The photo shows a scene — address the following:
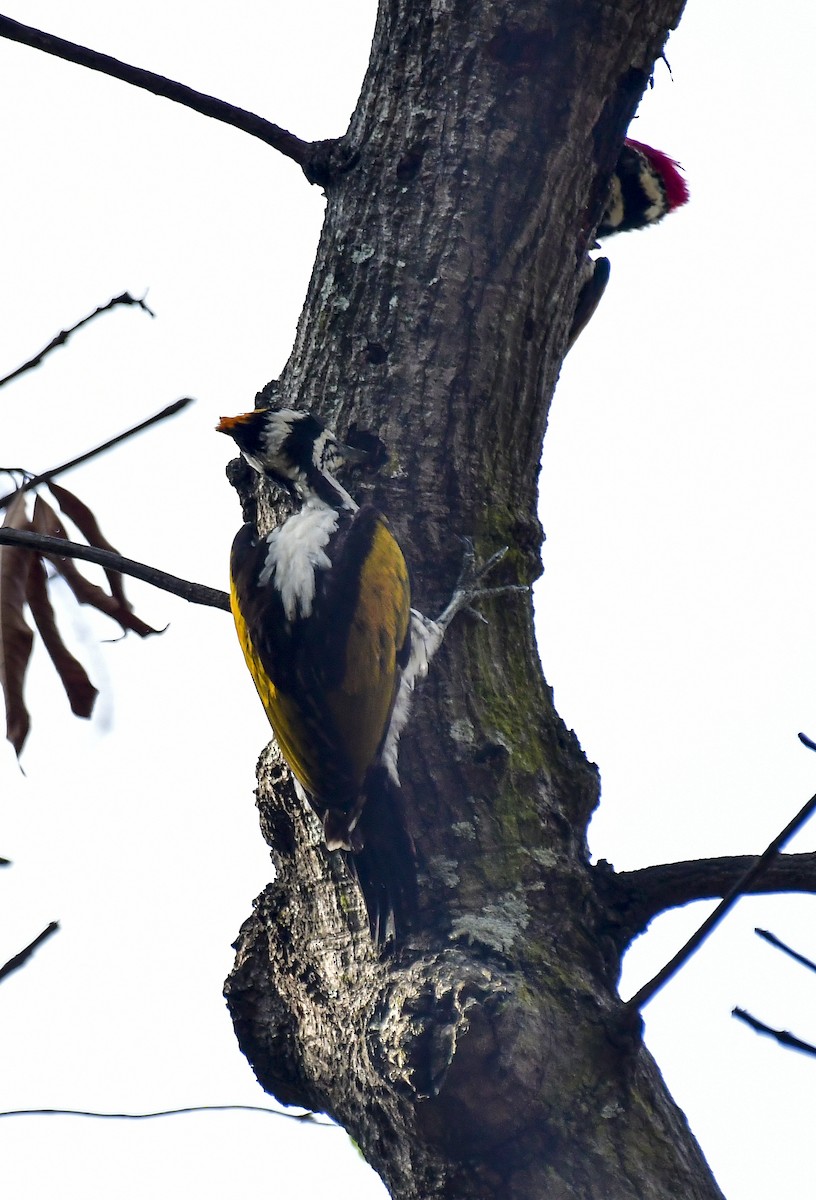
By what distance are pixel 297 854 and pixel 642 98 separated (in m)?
1.84

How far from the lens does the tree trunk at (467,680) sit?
213 cm

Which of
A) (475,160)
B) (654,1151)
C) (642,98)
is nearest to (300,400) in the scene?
(475,160)

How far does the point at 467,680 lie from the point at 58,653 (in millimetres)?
889

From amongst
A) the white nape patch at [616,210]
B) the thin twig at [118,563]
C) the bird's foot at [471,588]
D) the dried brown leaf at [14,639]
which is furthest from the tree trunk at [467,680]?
the white nape patch at [616,210]

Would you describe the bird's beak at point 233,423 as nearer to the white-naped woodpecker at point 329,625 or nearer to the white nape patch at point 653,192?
the white-naped woodpecker at point 329,625

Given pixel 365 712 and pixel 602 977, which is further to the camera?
pixel 365 712

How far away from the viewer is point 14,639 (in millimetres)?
2643

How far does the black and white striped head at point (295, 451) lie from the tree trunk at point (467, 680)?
0.05m

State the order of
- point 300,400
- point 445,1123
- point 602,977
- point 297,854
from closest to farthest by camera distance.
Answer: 1. point 445,1123
2. point 602,977
3. point 297,854
4. point 300,400

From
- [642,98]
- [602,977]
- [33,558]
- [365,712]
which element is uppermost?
[642,98]

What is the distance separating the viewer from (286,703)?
2.86 meters

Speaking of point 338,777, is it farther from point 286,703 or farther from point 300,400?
point 300,400

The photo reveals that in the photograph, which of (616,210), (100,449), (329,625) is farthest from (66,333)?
(616,210)

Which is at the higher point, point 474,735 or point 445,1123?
point 474,735
